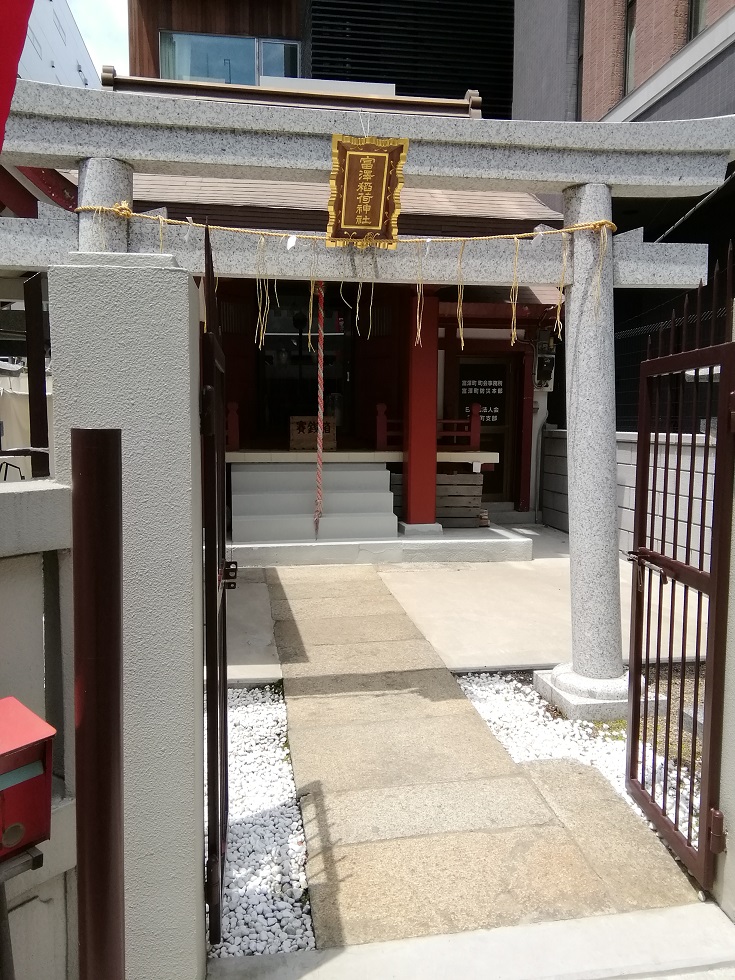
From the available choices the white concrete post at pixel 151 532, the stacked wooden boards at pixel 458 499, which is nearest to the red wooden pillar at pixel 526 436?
the stacked wooden boards at pixel 458 499

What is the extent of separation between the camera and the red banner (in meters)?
1.54

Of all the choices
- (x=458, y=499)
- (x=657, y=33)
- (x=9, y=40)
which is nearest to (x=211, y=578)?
(x=9, y=40)

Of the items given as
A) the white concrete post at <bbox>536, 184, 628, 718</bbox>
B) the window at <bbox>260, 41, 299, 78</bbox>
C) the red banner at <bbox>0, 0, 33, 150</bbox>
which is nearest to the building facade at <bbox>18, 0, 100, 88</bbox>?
the window at <bbox>260, 41, 299, 78</bbox>

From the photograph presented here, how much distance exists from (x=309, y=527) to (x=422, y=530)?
4.89 ft

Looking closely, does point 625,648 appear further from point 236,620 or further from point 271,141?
point 271,141

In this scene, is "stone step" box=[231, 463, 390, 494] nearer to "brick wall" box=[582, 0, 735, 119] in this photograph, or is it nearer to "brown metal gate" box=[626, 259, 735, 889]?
"brown metal gate" box=[626, 259, 735, 889]

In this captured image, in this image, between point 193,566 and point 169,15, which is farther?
point 169,15

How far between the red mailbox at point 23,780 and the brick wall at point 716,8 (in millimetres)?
→ 10016

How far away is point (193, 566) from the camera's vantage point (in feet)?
6.40

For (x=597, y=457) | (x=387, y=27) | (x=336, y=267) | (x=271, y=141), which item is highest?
(x=387, y=27)

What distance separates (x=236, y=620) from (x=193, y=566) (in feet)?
14.5

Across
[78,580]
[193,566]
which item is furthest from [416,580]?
[78,580]

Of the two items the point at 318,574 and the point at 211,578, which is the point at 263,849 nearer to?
the point at 211,578

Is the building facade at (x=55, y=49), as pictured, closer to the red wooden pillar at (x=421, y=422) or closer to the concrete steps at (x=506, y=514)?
the red wooden pillar at (x=421, y=422)
